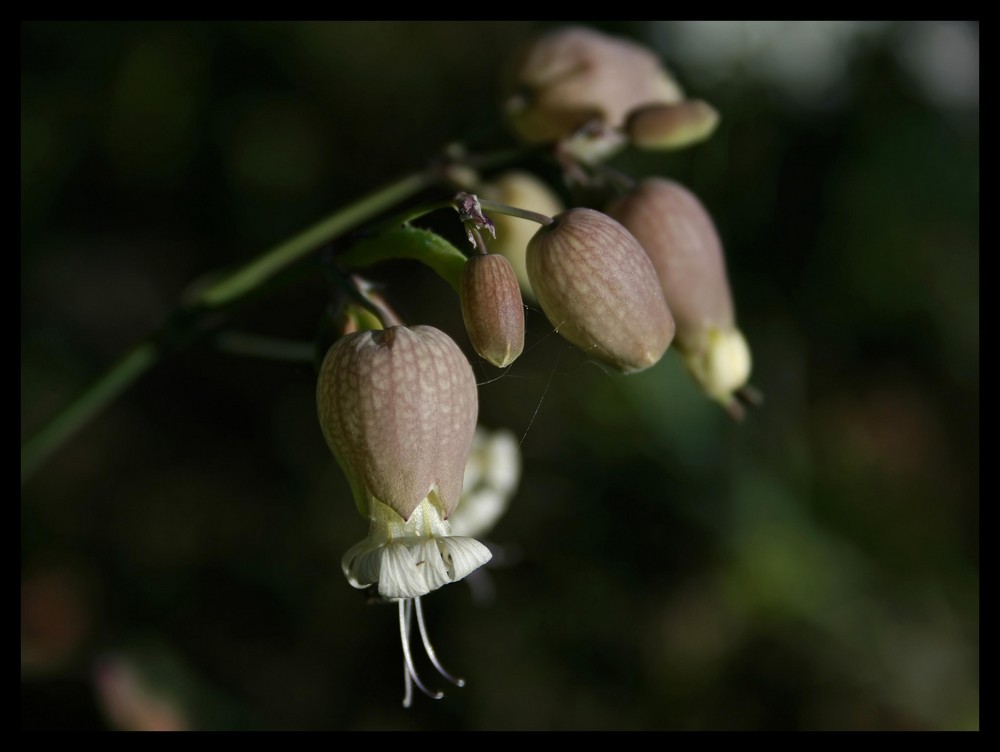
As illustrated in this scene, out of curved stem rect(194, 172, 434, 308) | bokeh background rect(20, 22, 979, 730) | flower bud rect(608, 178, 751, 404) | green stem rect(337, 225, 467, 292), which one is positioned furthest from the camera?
bokeh background rect(20, 22, 979, 730)

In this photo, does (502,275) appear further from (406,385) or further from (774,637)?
(774,637)

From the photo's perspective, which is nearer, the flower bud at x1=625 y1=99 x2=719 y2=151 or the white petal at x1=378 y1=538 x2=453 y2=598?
the white petal at x1=378 y1=538 x2=453 y2=598

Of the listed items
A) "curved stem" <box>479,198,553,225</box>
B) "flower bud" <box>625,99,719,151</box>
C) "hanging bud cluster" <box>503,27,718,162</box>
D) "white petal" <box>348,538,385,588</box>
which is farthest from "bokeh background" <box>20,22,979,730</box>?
"curved stem" <box>479,198,553,225</box>

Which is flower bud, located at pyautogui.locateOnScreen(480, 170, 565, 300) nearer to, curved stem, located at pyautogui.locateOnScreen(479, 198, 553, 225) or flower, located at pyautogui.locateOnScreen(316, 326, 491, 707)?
curved stem, located at pyautogui.locateOnScreen(479, 198, 553, 225)

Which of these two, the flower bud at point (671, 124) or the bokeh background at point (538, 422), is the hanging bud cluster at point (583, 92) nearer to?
the flower bud at point (671, 124)

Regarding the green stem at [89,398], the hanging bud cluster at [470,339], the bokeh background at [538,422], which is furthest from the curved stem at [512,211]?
the bokeh background at [538,422]

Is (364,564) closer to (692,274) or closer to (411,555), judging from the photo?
(411,555)

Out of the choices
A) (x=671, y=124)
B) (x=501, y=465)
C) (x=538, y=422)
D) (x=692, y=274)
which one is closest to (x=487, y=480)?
(x=501, y=465)
